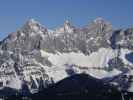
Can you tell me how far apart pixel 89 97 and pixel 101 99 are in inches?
86.4

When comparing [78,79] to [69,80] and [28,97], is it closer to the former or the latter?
[69,80]

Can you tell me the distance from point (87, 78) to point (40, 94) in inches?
441

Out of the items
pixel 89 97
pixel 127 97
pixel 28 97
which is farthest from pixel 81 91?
pixel 28 97

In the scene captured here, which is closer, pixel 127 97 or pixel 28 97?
pixel 127 97

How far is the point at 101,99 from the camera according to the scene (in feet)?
283

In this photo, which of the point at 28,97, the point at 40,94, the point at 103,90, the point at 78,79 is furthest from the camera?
the point at 28,97

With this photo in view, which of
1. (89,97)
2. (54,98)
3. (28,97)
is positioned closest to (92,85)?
(89,97)

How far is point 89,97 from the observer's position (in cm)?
8756

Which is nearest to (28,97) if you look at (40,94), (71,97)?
(40,94)

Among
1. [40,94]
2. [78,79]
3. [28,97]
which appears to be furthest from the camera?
[28,97]

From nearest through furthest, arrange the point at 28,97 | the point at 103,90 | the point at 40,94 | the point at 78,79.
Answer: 1. the point at 103,90
2. the point at 78,79
3. the point at 40,94
4. the point at 28,97

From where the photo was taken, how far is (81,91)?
8775cm

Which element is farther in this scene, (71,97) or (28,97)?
(28,97)

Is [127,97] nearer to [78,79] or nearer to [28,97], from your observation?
[78,79]
